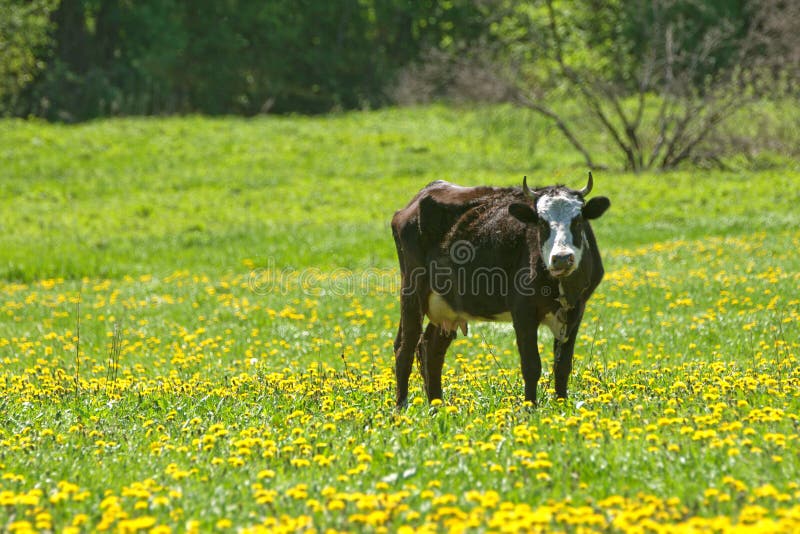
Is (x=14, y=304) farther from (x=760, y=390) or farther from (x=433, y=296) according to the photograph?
(x=760, y=390)

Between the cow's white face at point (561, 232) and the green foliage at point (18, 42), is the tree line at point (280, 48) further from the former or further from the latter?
the cow's white face at point (561, 232)

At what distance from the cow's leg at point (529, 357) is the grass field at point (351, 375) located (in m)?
0.27

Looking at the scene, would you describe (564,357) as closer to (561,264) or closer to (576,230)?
(561,264)

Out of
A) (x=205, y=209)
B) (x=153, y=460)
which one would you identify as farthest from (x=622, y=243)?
(x=153, y=460)

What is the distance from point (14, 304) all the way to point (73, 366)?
5766 millimetres

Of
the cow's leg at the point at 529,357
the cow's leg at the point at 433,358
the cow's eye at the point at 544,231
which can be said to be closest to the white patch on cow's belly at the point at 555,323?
the cow's leg at the point at 529,357

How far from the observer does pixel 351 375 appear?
9312 millimetres

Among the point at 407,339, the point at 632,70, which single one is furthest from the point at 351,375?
the point at 632,70

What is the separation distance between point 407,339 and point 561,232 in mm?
1916

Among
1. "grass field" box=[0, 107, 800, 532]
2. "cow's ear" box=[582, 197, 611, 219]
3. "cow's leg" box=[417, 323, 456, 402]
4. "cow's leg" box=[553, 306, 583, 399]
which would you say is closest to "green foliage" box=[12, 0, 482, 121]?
"grass field" box=[0, 107, 800, 532]

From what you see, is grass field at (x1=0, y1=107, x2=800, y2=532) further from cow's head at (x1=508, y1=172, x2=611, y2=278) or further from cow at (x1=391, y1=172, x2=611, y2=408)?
cow's head at (x1=508, y1=172, x2=611, y2=278)

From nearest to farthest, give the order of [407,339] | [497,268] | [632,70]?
[497,268], [407,339], [632,70]

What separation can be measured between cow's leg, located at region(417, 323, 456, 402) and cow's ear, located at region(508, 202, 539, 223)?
1.53 metres

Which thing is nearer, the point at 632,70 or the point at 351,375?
the point at 351,375
